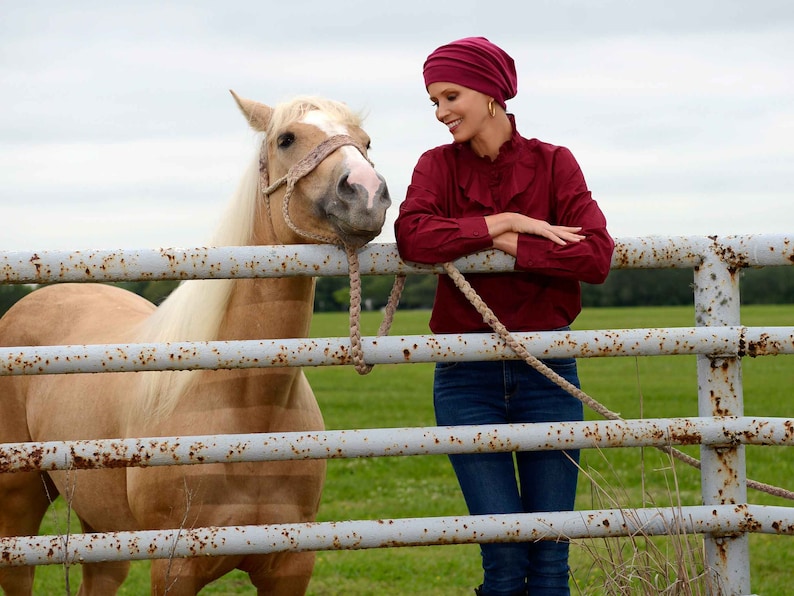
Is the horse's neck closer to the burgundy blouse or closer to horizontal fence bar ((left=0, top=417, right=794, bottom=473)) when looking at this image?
the burgundy blouse

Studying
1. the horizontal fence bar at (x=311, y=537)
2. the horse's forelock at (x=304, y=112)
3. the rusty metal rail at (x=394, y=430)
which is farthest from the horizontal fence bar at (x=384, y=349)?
the horse's forelock at (x=304, y=112)

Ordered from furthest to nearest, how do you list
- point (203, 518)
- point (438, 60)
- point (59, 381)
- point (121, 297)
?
point (121, 297) < point (59, 381) < point (203, 518) < point (438, 60)

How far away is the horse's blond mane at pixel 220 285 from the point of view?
3410 millimetres

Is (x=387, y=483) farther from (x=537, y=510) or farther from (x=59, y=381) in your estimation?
(x=537, y=510)

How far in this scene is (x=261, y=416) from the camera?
3344 millimetres

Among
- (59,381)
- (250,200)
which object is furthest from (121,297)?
(250,200)

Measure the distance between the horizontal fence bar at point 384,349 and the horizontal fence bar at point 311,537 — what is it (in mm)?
453

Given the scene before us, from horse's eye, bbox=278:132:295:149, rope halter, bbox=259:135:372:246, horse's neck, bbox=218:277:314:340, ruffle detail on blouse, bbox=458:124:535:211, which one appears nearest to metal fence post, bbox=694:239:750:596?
ruffle detail on blouse, bbox=458:124:535:211

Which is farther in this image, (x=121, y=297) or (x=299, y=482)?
(x=121, y=297)

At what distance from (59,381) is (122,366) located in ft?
8.15

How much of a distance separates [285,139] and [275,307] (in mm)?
598

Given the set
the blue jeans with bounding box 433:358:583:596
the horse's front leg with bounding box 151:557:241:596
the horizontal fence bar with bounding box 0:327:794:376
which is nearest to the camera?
the horizontal fence bar with bounding box 0:327:794:376

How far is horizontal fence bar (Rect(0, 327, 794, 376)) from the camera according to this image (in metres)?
2.55

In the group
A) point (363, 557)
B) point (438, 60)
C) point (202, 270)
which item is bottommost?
point (363, 557)
